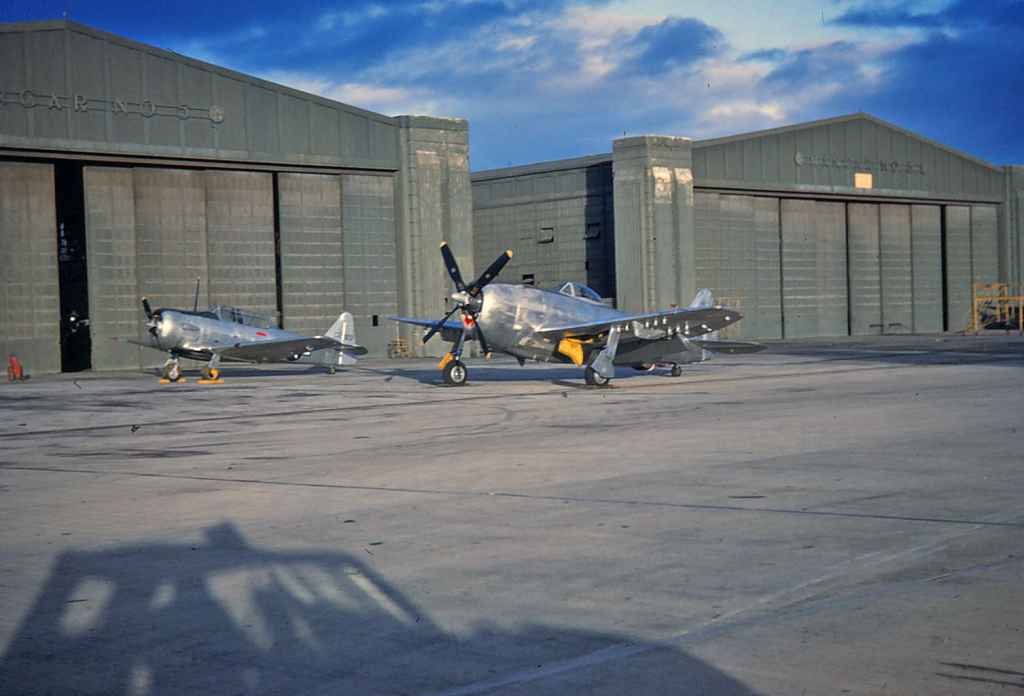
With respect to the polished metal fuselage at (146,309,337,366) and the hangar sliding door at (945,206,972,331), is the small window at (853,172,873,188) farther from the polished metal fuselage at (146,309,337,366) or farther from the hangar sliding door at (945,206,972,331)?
the polished metal fuselage at (146,309,337,366)

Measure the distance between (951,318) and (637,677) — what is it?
7195 centimetres

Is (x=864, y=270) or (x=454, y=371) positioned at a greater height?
(x=864, y=270)

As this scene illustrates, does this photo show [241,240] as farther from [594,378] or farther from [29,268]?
[594,378]

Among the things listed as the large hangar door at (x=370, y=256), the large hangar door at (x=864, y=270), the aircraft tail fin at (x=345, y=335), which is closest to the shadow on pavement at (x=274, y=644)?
the aircraft tail fin at (x=345, y=335)

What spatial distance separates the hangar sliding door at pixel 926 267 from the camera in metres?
70.0

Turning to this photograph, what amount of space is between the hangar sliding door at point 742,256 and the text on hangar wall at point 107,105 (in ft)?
89.2

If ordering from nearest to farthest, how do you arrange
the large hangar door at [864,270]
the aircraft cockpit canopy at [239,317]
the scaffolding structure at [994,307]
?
the aircraft cockpit canopy at [239,317], the large hangar door at [864,270], the scaffolding structure at [994,307]

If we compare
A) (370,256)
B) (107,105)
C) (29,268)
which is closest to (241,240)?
(370,256)

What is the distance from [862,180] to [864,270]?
18.8 ft

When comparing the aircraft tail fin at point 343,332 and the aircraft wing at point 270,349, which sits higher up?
the aircraft tail fin at point 343,332

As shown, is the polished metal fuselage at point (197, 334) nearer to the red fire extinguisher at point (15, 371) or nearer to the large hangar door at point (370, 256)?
the red fire extinguisher at point (15, 371)

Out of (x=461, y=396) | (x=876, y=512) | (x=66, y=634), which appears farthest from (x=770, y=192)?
(x=66, y=634)

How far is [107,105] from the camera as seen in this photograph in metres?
42.0

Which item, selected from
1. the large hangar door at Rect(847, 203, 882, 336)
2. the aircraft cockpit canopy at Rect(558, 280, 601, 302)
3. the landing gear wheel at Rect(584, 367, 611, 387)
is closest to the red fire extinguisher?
the aircraft cockpit canopy at Rect(558, 280, 601, 302)
